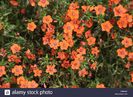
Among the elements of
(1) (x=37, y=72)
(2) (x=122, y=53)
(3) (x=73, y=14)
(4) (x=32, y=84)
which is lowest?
(4) (x=32, y=84)

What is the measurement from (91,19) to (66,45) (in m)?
0.44

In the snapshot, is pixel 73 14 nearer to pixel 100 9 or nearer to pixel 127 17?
pixel 100 9

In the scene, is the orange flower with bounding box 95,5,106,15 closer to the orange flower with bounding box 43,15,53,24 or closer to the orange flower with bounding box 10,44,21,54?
the orange flower with bounding box 43,15,53,24

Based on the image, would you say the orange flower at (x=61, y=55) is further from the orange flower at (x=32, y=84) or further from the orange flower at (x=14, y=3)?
the orange flower at (x=14, y=3)

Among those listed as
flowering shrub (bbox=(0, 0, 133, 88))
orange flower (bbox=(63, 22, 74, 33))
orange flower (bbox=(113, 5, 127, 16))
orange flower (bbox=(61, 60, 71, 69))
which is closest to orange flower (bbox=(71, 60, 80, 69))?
flowering shrub (bbox=(0, 0, 133, 88))

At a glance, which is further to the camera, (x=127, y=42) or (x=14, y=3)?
(x=14, y=3)

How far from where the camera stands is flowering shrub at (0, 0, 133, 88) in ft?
25.8

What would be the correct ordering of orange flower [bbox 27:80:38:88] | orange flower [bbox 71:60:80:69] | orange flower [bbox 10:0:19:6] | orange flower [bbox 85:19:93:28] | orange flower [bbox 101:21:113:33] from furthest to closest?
orange flower [bbox 10:0:19:6]
orange flower [bbox 85:19:93:28]
orange flower [bbox 101:21:113:33]
orange flower [bbox 71:60:80:69]
orange flower [bbox 27:80:38:88]

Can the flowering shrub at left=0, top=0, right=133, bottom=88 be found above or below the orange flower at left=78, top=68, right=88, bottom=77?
above

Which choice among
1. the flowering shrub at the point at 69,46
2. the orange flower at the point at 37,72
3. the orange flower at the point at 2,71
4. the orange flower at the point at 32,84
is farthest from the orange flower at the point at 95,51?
the orange flower at the point at 2,71

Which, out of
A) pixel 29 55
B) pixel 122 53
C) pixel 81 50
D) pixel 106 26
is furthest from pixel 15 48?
pixel 122 53

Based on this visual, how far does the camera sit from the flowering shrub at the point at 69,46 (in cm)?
786

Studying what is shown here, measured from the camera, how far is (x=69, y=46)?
7.93 metres

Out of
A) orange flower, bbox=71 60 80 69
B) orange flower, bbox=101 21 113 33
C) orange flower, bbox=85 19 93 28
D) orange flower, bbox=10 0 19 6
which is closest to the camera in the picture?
orange flower, bbox=71 60 80 69
